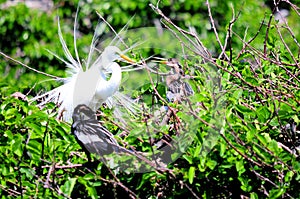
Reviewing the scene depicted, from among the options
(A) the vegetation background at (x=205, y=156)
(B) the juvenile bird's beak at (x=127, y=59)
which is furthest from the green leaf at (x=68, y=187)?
(B) the juvenile bird's beak at (x=127, y=59)

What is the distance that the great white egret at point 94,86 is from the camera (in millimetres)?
2318

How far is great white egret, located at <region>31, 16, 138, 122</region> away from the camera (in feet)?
7.61

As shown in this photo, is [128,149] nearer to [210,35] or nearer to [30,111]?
[30,111]

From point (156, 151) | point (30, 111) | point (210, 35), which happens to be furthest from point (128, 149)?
point (210, 35)

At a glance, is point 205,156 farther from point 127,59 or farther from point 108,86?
point 127,59

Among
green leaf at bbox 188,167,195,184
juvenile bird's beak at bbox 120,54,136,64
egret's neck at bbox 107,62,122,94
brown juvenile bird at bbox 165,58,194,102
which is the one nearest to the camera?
green leaf at bbox 188,167,195,184

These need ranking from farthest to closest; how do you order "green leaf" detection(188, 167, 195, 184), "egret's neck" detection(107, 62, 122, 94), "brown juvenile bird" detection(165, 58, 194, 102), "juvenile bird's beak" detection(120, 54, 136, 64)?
1. "juvenile bird's beak" detection(120, 54, 136, 64)
2. "egret's neck" detection(107, 62, 122, 94)
3. "brown juvenile bird" detection(165, 58, 194, 102)
4. "green leaf" detection(188, 167, 195, 184)

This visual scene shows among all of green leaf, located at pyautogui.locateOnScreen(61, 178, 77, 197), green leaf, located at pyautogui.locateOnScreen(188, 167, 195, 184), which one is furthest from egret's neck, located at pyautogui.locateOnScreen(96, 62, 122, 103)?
green leaf, located at pyautogui.locateOnScreen(188, 167, 195, 184)

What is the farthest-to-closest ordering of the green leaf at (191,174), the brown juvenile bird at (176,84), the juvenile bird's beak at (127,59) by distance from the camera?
the juvenile bird's beak at (127,59) → the brown juvenile bird at (176,84) → the green leaf at (191,174)

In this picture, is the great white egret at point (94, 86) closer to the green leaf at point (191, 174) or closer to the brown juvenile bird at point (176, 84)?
the brown juvenile bird at point (176, 84)

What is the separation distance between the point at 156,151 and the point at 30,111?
0.58 m

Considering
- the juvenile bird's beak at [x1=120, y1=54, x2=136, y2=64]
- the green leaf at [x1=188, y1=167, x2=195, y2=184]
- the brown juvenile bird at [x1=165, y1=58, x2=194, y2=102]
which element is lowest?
the green leaf at [x1=188, y1=167, x2=195, y2=184]

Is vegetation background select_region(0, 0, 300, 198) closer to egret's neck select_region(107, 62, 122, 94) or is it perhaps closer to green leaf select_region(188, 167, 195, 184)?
green leaf select_region(188, 167, 195, 184)

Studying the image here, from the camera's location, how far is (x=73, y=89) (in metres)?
2.40
